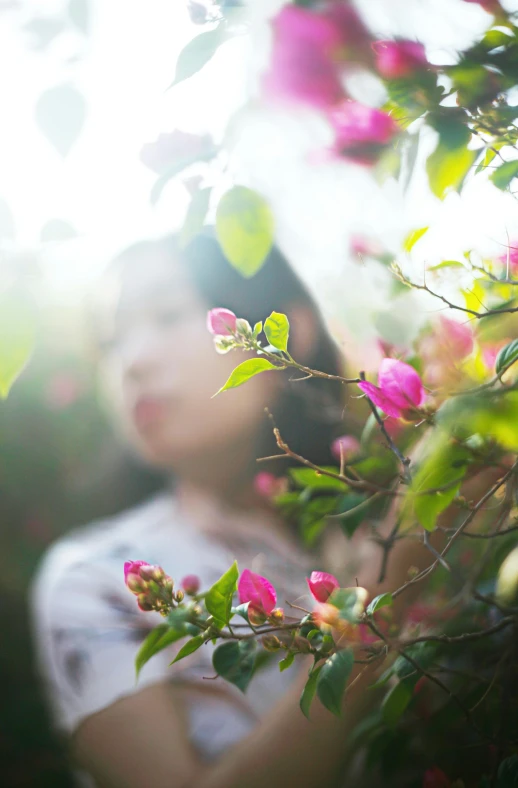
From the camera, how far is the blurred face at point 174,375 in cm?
84

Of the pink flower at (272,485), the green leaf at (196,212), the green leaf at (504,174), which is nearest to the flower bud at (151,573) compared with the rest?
the green leaf at (196,212)

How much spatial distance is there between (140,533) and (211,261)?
1.59 ft

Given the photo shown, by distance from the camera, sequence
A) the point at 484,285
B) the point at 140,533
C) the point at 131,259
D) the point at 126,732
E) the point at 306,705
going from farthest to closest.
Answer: the point at 140,533 < the point at 131,259 < the point at 126,732 < the point at 484,285 < the point at 306,705

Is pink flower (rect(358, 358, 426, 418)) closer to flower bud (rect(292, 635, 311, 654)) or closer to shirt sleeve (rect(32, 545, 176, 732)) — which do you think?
flower bud (rect(292, 635, 311, 654))

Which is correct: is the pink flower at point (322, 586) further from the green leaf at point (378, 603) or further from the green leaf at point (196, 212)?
the green leaf at point (196, 212)

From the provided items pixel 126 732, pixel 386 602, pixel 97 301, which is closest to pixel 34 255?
pixel 386 602

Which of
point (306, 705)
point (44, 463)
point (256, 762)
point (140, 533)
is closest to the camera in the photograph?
point (306, 705)

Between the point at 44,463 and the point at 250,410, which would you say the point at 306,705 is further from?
the point at 44,463

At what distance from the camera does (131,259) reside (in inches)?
36.2

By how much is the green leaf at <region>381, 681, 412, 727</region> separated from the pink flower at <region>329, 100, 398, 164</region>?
36 centimetres

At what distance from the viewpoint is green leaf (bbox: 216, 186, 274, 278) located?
375 mm

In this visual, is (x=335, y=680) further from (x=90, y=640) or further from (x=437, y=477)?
(x=90, y=640)

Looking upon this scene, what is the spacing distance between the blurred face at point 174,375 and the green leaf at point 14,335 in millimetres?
511

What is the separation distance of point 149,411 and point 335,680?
59 cm
